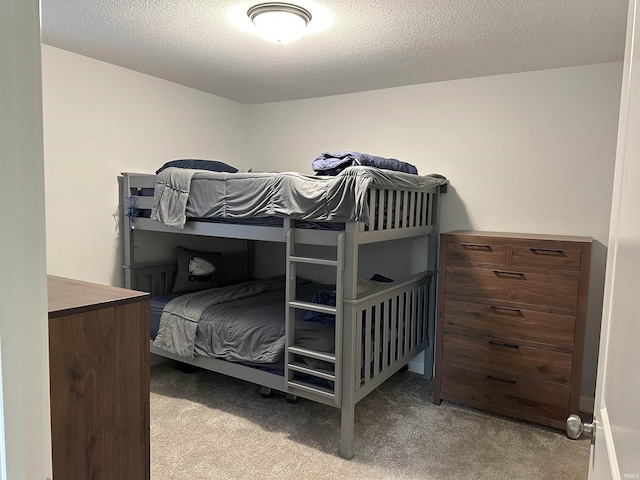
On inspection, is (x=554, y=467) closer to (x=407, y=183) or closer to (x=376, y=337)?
(x=376, y=337)

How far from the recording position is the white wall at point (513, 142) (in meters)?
2.88

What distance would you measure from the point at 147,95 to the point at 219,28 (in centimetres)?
A: 129

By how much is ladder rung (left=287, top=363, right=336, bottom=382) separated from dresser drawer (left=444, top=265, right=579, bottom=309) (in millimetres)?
1037

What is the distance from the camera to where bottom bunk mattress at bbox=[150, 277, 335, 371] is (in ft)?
8.72

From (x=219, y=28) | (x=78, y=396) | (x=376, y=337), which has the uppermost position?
(x=219, y=28)

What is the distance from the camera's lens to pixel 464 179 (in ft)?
10.8

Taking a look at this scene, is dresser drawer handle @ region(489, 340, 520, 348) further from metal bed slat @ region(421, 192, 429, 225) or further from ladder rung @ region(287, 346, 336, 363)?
ladder rung @ region(287, 346, 336, 363)

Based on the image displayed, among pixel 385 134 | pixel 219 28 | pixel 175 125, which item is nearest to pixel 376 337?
pixel 385 134

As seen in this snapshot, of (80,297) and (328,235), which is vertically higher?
(328,235)

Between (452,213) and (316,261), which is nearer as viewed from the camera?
(316,261)

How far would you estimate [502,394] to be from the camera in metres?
2.81

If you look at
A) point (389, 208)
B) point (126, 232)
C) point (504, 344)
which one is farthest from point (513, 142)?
point (126, 232)

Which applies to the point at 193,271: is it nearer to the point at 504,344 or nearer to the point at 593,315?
the point at 504,344

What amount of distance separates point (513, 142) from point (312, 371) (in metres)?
2.08
